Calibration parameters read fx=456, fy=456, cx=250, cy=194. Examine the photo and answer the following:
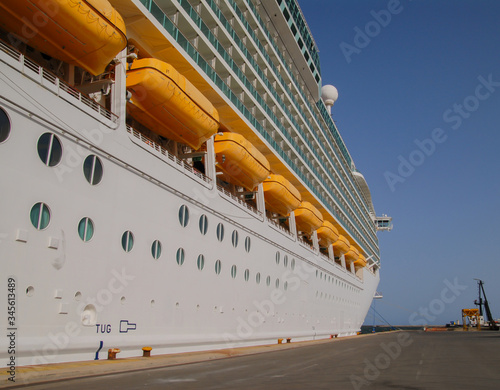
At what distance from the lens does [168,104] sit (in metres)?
15.2

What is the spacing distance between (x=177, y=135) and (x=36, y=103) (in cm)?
698

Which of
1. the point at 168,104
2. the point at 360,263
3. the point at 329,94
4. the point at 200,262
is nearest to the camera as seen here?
the point at 168,104

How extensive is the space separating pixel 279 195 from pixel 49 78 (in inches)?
650

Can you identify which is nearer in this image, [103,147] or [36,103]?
[36,103]

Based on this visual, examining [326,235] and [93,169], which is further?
[326,235]

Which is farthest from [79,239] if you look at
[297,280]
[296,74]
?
[296,74]

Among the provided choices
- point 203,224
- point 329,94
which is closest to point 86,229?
point 203,224

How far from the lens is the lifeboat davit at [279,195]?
1029 inches

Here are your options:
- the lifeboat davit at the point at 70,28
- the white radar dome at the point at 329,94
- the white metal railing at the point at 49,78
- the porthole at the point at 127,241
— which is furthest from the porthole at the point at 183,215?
the white radar dome at the point at 329,94

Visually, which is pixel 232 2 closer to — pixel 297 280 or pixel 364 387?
pixel 297 280

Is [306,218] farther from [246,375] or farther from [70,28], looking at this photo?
[70,28]

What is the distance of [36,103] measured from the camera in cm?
1048

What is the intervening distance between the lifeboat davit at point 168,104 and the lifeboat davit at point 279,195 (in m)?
8.89

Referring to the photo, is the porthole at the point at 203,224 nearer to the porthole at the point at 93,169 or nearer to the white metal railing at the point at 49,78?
the white metal railing at the point at 49,78
